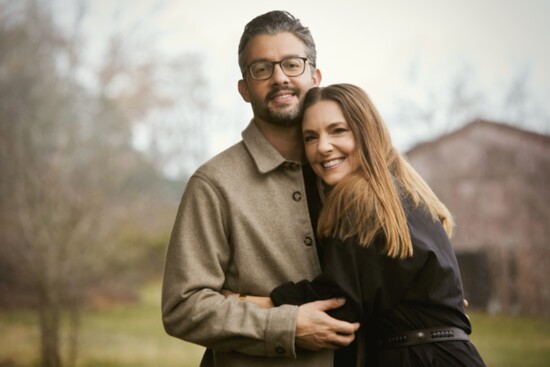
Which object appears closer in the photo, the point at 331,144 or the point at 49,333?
the point at 331,144

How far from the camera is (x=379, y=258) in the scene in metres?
1.76

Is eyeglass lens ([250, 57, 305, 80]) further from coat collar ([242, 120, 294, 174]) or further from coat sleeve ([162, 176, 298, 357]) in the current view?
coat sleeve ([162, 176, 298, 357])

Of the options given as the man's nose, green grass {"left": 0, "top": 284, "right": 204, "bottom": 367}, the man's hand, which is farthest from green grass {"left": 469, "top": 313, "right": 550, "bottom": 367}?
the man's nose

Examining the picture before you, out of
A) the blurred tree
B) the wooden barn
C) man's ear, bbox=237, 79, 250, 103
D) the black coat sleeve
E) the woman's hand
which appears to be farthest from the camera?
the blurred tree

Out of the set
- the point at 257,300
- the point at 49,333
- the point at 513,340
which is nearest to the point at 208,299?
the point at 257,300

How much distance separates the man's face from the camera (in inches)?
83.5

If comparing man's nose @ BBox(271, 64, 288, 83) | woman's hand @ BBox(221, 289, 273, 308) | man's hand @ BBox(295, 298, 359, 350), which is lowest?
man's hand @ BBox(295, 298, 359, 350)

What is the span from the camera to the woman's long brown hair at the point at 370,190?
1.77m

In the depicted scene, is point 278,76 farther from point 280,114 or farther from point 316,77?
point 316,77

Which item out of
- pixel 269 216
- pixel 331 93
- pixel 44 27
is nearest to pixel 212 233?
pixel 269 216

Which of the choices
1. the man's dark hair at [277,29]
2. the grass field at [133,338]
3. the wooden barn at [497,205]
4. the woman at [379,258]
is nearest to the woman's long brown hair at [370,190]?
the woman at [379,258]

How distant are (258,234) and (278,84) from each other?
515 mm

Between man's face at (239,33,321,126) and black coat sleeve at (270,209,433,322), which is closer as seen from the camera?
black coat sleeve at (270,209,433,322)

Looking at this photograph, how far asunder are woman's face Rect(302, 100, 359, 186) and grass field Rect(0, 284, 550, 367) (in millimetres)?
4794
